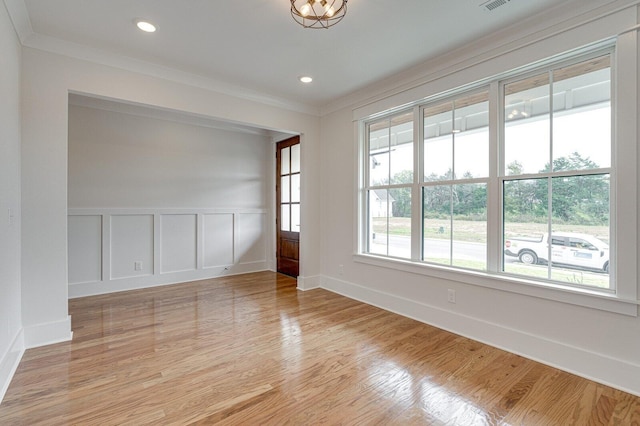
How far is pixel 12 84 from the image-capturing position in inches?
89.2

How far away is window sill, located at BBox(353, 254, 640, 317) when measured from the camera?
2043 millimetres

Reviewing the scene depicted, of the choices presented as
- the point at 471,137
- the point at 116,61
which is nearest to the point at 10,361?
the point at 116,61

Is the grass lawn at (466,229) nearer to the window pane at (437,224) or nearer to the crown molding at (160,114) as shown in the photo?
the window pane at (437,224)

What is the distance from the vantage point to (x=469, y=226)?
2.94 meters

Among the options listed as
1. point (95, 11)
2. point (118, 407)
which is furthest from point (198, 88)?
point (118, 407)

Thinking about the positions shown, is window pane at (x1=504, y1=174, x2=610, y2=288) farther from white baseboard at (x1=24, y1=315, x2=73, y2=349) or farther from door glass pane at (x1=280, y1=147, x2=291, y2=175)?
white baseboard at (x1=24, y1=315, x2=73, y2=349)

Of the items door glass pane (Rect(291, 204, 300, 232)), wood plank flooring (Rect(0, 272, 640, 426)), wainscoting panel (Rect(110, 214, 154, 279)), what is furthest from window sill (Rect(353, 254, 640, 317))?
wainscoting panel (Rect(110, 214, 154, 279))

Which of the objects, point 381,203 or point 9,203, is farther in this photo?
point 381,203

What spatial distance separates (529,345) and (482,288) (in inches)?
21.1

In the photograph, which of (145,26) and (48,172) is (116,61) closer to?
(145,26)

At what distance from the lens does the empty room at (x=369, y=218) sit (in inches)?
78.0

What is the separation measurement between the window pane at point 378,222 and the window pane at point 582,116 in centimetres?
179

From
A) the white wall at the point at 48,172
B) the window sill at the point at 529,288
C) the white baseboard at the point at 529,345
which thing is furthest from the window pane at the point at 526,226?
the white wall at the point at 48,172

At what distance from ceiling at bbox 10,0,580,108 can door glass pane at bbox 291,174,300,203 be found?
6.77 feet
